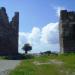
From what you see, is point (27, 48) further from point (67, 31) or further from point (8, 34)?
point (67, 31)

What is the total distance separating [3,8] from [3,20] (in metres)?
4.67

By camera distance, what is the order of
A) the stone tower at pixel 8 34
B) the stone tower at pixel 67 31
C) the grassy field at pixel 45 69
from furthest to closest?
the stone tower at pixel 8 34 → the stone tower at pixel 67 31 → the grassy field at pixel 45 69

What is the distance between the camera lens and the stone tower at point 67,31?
302 ft

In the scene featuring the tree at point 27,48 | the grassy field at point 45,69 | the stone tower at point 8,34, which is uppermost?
the stone tower at point 8,34

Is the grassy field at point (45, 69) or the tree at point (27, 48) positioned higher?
the tree at point (27, 48)

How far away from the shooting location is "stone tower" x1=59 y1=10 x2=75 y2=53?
302 feet

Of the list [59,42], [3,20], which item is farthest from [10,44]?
[59,42]

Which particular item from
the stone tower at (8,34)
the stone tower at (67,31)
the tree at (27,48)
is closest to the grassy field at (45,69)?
the stone tower at (67,31)

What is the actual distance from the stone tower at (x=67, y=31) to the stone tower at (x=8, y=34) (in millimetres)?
16431

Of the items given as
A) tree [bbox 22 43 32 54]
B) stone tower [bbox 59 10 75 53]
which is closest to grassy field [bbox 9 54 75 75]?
stone tower [bbox 59 10 75 53]

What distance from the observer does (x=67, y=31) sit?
311 ft

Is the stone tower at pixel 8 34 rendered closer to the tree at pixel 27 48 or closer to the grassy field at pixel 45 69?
the tree at pixel 27 48

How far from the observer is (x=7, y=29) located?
103812 millimetres

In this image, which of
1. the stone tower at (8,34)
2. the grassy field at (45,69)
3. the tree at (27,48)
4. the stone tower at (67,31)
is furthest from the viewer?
the tree at (27,48)
